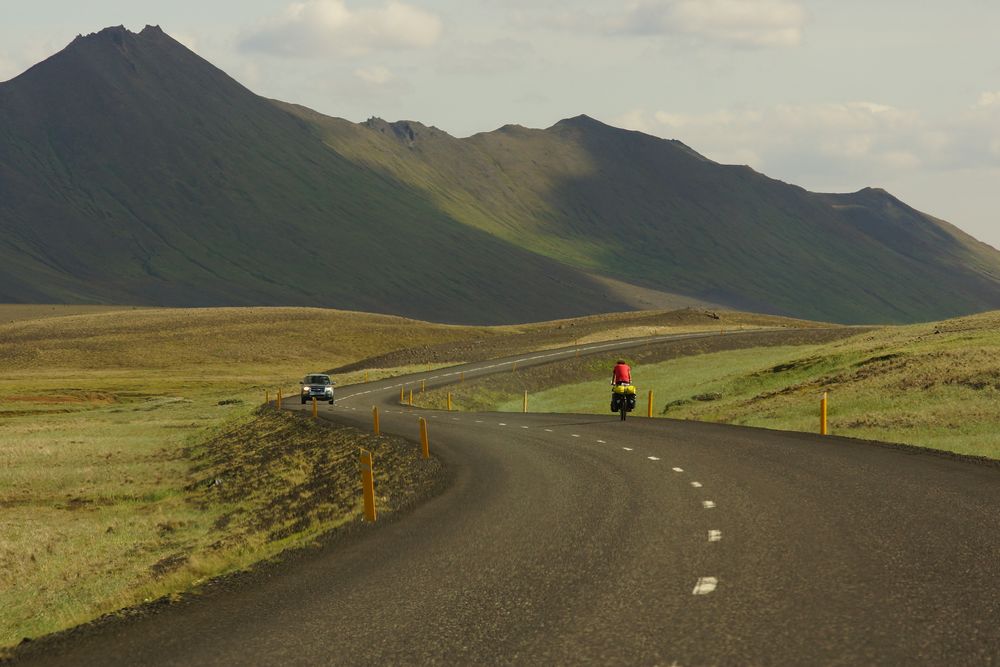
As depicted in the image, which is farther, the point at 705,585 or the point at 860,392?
the point at 860,392

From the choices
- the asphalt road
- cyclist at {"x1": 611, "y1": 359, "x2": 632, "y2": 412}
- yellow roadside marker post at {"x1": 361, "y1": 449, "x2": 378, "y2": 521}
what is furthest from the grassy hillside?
yellow roadside marker post at {"x1": 361, "y1": 449, "x2": 378, "y2": 521}

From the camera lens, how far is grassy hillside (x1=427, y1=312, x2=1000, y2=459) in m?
27.6

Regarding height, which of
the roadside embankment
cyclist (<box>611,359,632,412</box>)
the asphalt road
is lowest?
the roadside embankment

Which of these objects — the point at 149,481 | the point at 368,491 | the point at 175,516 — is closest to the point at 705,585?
the point at 368,491

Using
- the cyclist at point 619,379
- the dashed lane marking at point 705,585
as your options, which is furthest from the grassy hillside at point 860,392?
the dashed lane marking at point 705,585

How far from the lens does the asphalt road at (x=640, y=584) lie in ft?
26.9

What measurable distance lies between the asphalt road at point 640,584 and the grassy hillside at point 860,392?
8.29 m

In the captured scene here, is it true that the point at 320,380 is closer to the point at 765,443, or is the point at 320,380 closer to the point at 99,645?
the point at 765,443

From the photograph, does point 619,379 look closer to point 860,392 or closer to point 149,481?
point 860,392

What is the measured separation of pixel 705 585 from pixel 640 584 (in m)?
0.58

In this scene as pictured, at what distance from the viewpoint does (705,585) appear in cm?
993

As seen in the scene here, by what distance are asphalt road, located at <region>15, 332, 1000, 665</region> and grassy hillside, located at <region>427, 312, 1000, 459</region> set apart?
829 centimetres

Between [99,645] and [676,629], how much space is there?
15.8ft

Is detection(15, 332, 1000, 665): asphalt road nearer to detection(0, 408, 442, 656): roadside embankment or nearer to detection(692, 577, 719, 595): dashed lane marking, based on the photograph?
detection(692, 577, 719, 595): dashed lane marking
